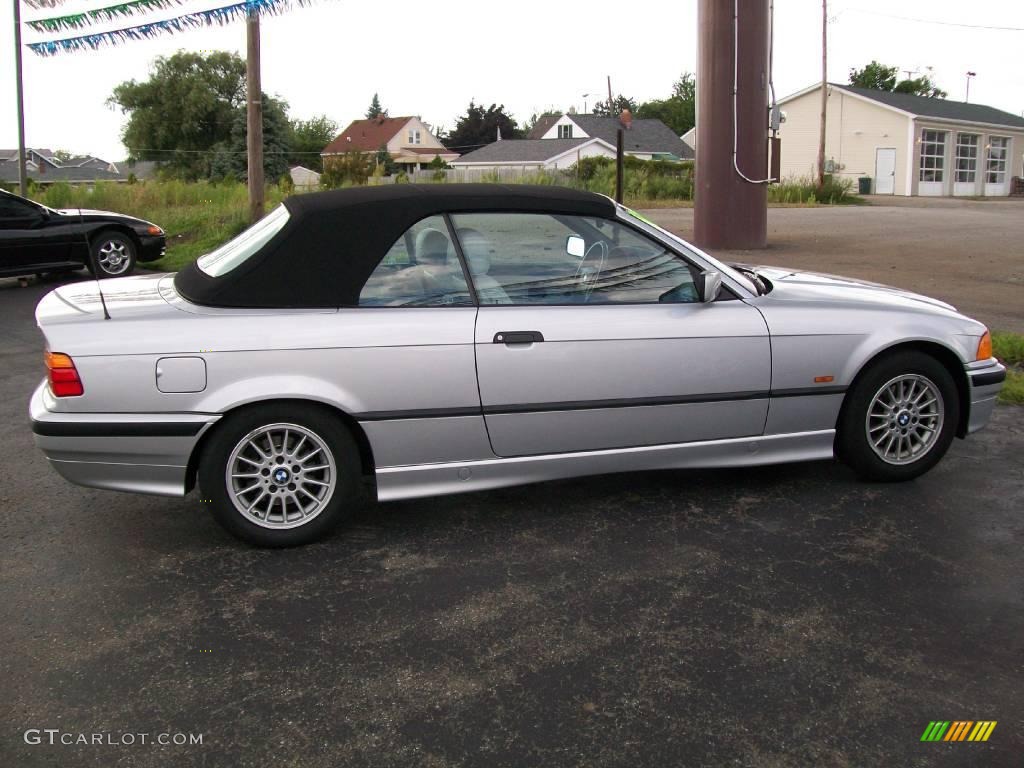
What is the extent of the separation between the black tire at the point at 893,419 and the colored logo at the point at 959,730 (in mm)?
2078

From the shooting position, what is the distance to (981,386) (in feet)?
16.1

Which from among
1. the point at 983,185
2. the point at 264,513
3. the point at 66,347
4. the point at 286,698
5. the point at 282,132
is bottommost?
the point at 286,698

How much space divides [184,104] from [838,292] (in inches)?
2831

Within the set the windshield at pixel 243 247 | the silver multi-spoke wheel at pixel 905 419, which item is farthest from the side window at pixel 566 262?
the silver multi-spoke wheel at pixel 905 419

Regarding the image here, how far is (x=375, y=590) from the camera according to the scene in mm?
3793

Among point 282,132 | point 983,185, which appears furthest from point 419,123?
point 983,185

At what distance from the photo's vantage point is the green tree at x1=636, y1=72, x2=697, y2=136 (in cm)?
10094

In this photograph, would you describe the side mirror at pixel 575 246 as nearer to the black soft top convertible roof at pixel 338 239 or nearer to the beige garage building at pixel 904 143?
the black soft top convertible roof at pixel 338 239

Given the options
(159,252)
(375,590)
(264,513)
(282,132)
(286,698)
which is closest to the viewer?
(286,698)

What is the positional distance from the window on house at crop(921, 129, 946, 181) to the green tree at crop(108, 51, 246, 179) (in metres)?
45.9

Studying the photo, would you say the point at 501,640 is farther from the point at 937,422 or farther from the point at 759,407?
the point at 937,422

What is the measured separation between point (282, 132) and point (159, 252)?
184ft

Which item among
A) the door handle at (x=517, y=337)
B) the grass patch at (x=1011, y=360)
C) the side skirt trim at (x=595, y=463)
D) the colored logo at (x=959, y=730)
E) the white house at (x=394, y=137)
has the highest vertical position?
the white house at (x=394, y=137)

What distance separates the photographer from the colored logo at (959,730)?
2.80 m
